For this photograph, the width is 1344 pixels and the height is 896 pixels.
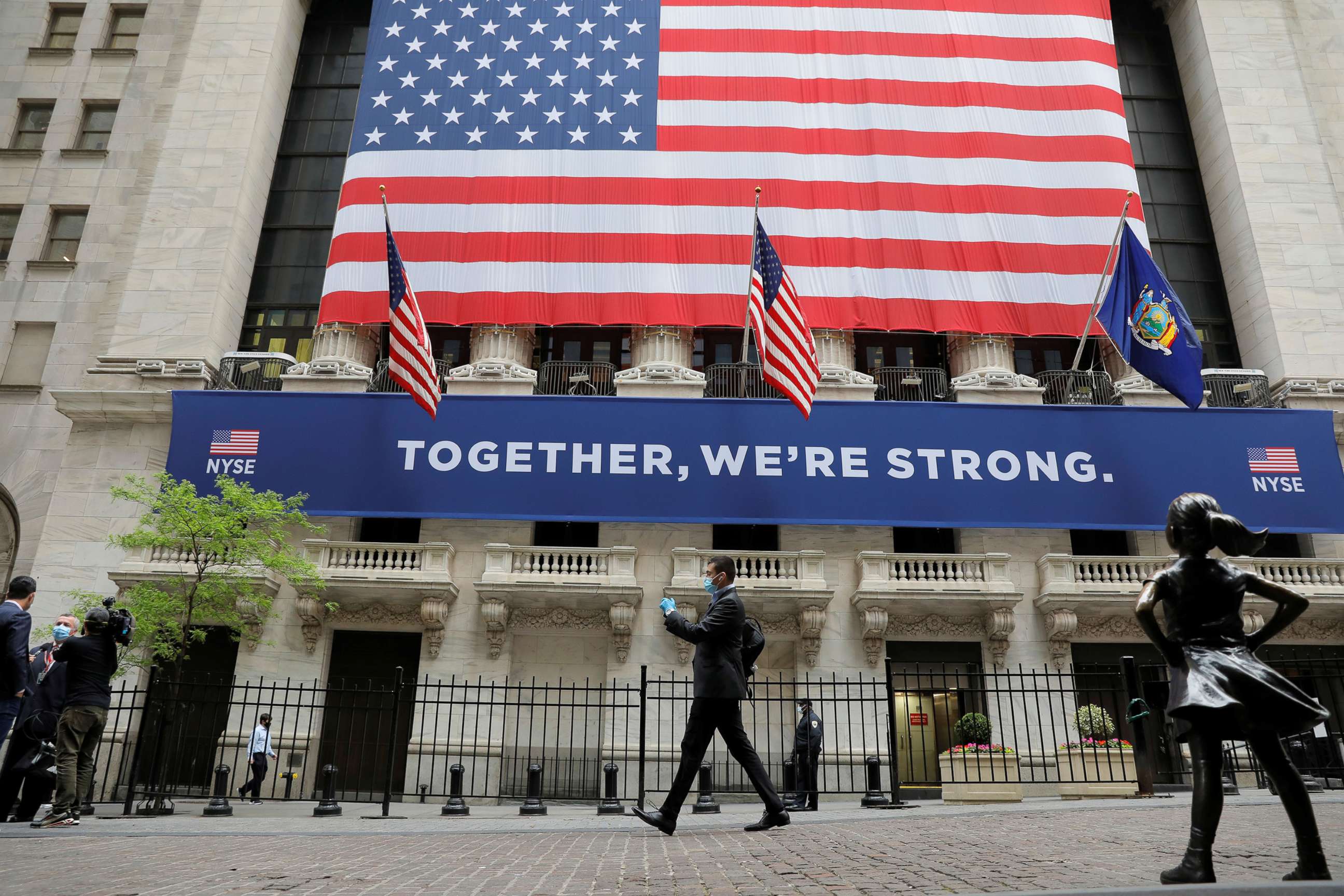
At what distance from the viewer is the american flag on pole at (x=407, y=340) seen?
1989 cm

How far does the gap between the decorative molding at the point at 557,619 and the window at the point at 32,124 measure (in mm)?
23863

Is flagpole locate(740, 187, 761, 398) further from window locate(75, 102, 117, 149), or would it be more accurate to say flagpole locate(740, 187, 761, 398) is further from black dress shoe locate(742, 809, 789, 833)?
window locate(75, 102, 117, 149)

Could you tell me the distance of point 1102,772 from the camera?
15.8 metres

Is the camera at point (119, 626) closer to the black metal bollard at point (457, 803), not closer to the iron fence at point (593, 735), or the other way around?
the black metal bollard at point (457, 803)

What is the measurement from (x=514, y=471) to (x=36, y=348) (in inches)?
662

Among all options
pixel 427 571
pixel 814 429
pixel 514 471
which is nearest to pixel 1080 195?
pixel 814 429

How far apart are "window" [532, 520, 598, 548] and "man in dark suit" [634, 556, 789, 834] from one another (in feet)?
55.5

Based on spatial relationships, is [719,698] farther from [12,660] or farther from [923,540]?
[923,540]

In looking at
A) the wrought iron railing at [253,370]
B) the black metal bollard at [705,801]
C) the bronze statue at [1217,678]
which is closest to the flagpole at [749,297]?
the black metal bollard at [705,801]

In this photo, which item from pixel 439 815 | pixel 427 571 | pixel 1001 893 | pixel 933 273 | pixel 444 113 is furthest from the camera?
pixel 444 113

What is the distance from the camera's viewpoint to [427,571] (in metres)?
22.2

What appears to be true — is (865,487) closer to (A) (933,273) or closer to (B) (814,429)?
(B) (814,429)

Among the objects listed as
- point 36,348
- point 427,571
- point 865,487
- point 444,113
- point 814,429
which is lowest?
point 427,571

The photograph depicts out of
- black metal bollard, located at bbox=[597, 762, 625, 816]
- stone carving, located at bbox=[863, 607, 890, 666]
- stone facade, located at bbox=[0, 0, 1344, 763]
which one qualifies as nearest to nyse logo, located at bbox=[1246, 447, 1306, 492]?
stone facade, located at bbox=[0, 0, 1344, 763]
